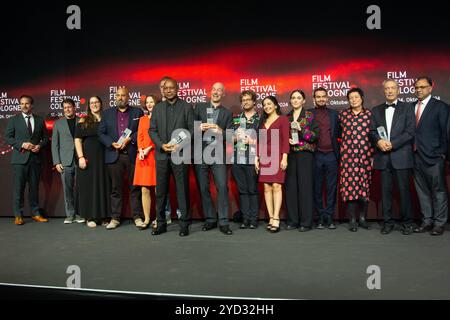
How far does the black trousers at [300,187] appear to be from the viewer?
5031 mm

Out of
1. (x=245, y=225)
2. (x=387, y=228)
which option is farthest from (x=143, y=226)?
(x=387, y=228)

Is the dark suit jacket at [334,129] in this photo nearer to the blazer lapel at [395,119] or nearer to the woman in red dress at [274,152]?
the woman in red dress at [274,152]

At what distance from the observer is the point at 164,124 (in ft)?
15.8

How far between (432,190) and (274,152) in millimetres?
1790

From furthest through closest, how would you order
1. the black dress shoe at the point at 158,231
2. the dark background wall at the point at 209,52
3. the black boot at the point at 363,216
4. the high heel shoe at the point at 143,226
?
the dark background wall at the point at 209,52 < the high heel shoe at the point at 143,226 < the black boot at the point at 363,216 < the black dress shoe at the point at 158,231

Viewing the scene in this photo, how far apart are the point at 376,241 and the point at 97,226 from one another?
3.33 metres

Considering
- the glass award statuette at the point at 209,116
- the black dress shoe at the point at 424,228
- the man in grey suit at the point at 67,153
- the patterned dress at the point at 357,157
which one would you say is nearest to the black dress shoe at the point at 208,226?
the glass award statuette at the point at 209,116

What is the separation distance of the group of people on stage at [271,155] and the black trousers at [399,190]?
0.04ft

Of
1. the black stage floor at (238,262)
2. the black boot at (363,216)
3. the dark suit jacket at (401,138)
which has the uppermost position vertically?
the dark suit jacket at (401,138)

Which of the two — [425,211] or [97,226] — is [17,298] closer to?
[97,226]

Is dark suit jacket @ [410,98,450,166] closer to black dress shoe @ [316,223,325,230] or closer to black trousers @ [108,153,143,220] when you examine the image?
black dress shoe @ [316,223,325,230]

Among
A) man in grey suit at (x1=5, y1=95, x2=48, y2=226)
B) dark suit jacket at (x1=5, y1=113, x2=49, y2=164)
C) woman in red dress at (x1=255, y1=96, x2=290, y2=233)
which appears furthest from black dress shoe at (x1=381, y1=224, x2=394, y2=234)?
dark suit jacket at (x1=5, y1=113, x2=49, y2=164)

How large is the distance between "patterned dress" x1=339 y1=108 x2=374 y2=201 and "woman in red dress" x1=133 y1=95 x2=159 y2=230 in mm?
2266
